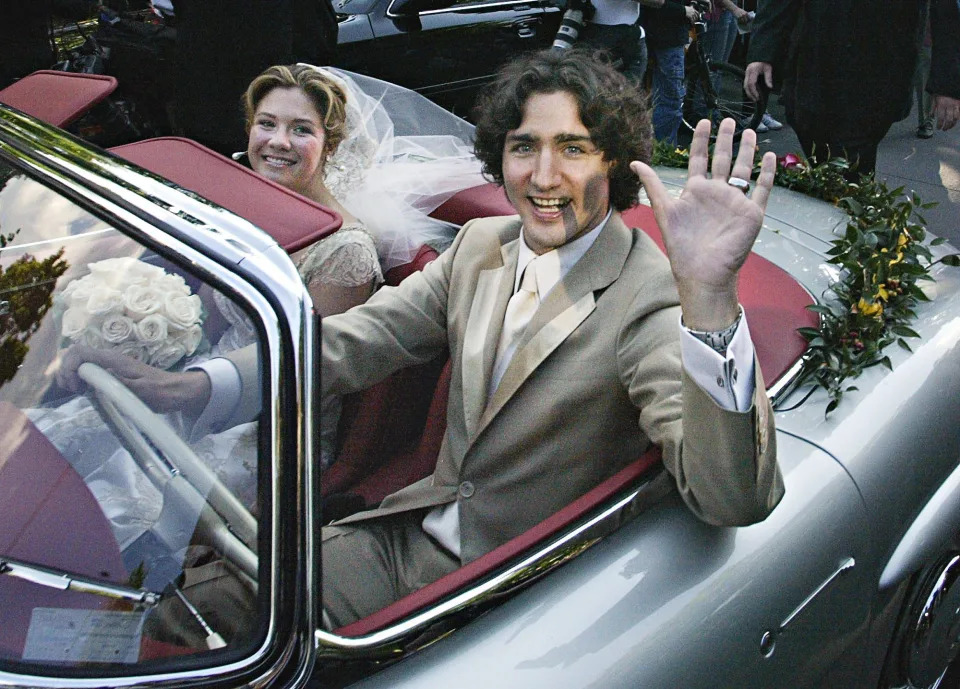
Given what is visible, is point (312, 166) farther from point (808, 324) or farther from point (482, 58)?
point (482, 58)

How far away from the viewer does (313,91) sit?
2568mm

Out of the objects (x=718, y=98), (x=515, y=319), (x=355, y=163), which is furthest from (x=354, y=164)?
(x=718, y=98)

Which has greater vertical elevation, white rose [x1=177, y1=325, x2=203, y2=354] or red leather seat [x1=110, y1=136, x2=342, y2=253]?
red leather seat [x1=110, y1=136, x2=342, y2=253]

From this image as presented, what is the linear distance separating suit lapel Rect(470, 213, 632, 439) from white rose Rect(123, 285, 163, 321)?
2.09 feet

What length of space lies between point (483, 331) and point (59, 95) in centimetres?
119

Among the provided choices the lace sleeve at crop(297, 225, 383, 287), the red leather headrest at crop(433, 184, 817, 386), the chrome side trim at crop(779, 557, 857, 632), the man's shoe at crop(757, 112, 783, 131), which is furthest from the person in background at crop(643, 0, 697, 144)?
the chrome side trim at crop(779, 557, 857, 632)

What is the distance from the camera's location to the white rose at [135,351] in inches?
54.3

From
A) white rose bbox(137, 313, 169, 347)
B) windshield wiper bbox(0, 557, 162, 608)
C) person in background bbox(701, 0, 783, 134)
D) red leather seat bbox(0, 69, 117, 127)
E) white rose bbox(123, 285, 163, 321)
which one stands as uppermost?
red leather seat bbox(0, 69, 117, 127)

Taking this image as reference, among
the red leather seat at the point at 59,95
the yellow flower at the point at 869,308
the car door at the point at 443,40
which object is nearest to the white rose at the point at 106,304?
the red leather seat at the point at 59,95

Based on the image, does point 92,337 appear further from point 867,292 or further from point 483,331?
point 867,292

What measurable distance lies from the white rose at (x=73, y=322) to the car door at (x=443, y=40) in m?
3.93

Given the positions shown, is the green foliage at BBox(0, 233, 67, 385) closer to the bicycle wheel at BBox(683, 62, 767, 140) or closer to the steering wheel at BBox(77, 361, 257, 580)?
the steering wheel at BBox(77, 361, 257, 580)

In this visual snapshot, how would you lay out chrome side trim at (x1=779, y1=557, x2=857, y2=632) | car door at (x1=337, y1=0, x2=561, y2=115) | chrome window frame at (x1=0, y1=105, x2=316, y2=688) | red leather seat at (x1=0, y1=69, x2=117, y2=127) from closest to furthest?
chrome window frame at (x1=0, y1=105, x2=316, y2=688) → chrome side trim at (x1=779, y1=557, x2=857, y2=632) → red leather seat at (x1=0, y1=69, x2=117, y2=127) → car door at (x1=337, y1=0, x2=561, y2=115)

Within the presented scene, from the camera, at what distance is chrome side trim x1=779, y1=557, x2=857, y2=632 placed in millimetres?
1497
